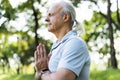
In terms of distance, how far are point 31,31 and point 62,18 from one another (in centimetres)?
2271

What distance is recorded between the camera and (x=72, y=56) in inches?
100

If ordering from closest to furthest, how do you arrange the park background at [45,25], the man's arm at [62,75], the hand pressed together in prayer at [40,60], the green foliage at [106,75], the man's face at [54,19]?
the man's arm at [62,75], the hand pressed together in prayer at [40,60], the man's face at [54,19], the green foliage at [106,75], the park background at [45,25]

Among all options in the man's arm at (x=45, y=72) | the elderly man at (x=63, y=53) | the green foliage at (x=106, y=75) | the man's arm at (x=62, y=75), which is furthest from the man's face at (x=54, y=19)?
the green foliage at (x=106, y=75)

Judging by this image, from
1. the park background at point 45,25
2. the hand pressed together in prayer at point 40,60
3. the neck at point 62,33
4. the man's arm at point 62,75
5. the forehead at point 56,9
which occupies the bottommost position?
the park background at point 45,25

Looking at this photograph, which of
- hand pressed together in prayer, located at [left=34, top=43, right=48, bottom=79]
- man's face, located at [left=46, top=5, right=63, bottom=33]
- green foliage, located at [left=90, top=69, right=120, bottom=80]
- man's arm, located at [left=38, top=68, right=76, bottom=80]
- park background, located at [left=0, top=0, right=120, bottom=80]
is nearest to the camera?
man's arm, located at [left=38, top=68, right=76, bottom=80]

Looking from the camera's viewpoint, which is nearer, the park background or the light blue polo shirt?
the light blue polo shirt

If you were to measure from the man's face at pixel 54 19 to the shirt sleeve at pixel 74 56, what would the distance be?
8.0 inches

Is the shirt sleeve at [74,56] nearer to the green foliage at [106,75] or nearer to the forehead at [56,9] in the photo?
the forehead at [56,9]

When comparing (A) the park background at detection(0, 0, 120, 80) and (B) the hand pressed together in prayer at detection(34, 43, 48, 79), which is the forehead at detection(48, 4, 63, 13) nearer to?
(B) the hand pressed together in prayer at detection(34, 43, 48, 79)

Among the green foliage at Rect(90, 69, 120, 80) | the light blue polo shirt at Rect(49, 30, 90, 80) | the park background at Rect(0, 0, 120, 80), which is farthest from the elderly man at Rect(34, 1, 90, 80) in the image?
the park background at Rect(0, 0, 120, 80)

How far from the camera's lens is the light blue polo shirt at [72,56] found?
8.31ft

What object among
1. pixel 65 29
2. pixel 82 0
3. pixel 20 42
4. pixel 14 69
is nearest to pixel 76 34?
pixel 65 29

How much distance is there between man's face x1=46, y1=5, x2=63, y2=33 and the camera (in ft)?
9.06

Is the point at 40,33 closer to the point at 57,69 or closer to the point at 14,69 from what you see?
the point at 14,69
